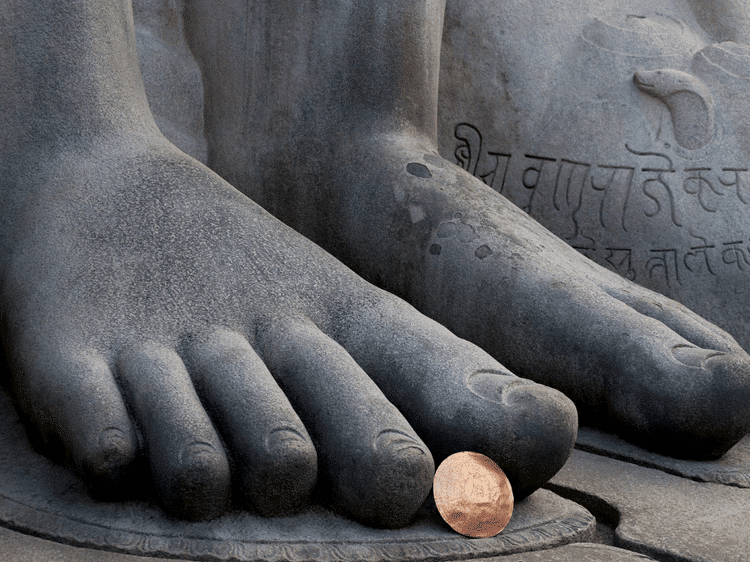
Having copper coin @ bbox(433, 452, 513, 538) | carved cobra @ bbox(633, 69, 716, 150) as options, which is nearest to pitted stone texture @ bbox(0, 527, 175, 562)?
copper coin @ bbox(433, 452, 513, 538)

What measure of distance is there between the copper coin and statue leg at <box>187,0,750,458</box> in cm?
31

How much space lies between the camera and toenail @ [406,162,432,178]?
141 centimetres

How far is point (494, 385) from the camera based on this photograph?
2.86 feet

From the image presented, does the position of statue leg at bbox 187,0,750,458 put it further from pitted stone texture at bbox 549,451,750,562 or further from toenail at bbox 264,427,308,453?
toenail at bbox 264,427,308,453

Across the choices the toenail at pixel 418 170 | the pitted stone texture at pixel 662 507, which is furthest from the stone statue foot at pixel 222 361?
the toenail at pixel 418 170

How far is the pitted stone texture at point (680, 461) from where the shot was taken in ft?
3.36

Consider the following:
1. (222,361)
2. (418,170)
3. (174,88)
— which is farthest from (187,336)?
(174,88)

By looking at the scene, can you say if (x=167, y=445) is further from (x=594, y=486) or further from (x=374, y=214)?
(x=374, y=214)

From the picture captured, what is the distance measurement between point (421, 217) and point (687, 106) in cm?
70

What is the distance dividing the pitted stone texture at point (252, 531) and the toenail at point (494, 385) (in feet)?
0.38

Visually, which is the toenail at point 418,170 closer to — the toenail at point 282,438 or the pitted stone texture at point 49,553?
the toenail at point 282,438

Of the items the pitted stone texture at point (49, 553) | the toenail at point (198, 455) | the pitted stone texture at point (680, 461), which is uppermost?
the toenail at point (198, 455)

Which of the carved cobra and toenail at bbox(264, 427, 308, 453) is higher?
the carved cobra

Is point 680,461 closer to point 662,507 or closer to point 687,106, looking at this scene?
point 662,507
